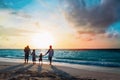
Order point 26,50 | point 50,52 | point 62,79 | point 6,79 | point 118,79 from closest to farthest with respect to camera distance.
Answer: point 6,79
point 62,79
point 118,79
point 50,52
point 26,50

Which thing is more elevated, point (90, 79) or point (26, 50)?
point (26, 50)

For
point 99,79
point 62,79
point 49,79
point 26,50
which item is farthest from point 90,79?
point 26,50

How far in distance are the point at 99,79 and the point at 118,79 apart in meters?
1.35

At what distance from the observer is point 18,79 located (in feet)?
40.4

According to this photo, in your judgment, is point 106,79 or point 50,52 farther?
point 50,52

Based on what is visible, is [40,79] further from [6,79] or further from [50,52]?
[50,52]

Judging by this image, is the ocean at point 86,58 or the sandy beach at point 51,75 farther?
the ocean at point 86,58

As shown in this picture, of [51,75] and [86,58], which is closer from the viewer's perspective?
[51,75]

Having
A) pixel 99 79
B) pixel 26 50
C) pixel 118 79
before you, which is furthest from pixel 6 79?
pixel 26 50

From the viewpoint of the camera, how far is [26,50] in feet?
84.0

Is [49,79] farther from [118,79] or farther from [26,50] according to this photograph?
[26,50]

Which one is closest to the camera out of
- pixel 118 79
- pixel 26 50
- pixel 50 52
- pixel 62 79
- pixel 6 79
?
pixel 6 79

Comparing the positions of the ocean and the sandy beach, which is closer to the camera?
the sandy beach

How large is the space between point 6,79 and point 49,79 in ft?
8.67
